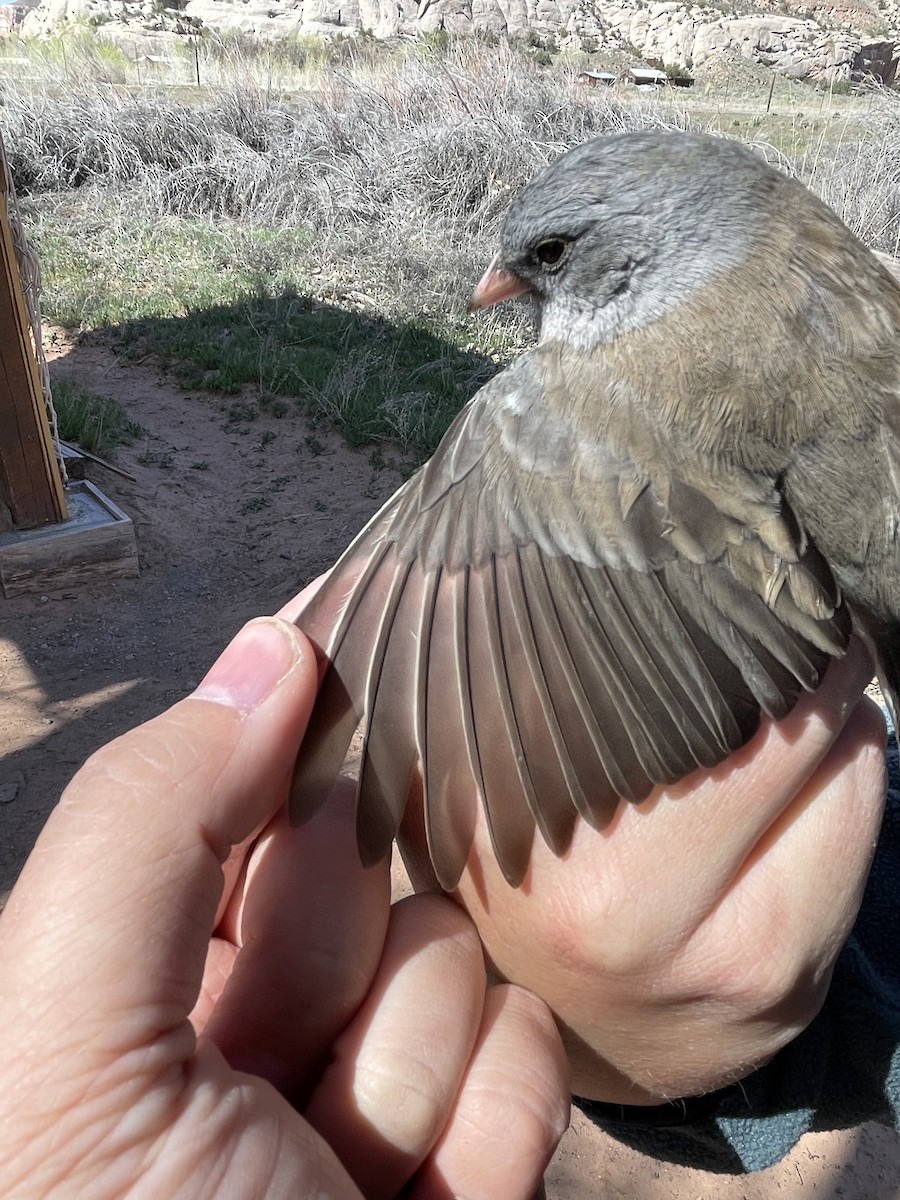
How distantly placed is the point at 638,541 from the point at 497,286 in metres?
0.93

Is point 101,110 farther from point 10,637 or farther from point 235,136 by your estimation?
point 10,637

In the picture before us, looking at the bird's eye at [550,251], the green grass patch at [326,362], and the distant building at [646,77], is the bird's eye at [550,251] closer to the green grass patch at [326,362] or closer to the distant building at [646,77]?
the green grass patch at [326,362]

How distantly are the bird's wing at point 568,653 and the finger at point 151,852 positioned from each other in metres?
0.15

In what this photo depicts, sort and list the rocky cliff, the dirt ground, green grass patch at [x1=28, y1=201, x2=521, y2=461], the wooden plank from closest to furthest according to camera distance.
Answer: the dirt ground < the wooden plank < green grass patch at [x1=28, y1=201, x2=521, y2=461] < the rocky cliff

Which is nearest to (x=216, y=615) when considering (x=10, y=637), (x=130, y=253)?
(x=10, y=637)

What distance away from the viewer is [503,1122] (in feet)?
4.93

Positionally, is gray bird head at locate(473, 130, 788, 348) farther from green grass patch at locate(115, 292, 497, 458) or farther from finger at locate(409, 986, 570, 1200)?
green grass patch at locate(115, 292, 497, 458)

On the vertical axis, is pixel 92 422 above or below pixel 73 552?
above

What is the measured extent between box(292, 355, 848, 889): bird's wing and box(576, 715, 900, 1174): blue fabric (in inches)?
38.2

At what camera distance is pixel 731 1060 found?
5.72ft

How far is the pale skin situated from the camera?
1.13 meters

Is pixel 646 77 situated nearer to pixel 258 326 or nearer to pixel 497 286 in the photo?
pixel 258 326

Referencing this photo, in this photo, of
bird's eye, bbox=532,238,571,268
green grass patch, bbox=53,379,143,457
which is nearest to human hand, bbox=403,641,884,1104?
bird's eye, bbox=532,238,571,268

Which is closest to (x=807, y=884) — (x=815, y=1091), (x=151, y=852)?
(x=815, y=1091)
